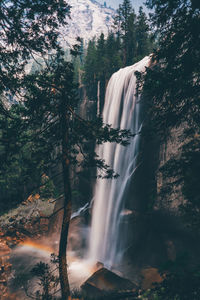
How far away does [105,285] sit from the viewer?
400 inches

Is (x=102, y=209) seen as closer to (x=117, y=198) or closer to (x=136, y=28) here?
(x=117, y=198)

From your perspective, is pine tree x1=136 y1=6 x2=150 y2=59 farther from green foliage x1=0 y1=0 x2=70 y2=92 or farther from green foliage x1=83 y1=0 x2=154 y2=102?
green foliage x1=0 y1=0 x2=70 y2=92

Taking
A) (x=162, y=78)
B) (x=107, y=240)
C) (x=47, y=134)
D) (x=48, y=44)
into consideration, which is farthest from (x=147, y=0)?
(x=107, y=240)

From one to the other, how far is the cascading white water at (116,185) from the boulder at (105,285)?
4.40 meters

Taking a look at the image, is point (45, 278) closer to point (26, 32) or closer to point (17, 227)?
point (26, 32)

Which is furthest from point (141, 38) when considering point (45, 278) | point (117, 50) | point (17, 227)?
point (45, 278)

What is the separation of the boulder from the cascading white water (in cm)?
440

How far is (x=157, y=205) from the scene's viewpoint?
547 inches

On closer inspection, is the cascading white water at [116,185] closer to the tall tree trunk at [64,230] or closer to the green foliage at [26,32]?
the tall tree trunk at [64,230]

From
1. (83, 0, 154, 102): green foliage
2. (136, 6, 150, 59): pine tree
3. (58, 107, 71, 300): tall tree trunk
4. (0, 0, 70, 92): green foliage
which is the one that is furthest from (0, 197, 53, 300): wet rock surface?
(136, 6, 150, 59): pine tree

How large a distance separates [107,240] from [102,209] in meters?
2.85

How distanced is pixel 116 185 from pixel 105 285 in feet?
28.6

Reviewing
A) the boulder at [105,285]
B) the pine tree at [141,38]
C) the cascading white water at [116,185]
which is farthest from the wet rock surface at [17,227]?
the pine tree at [141,38]

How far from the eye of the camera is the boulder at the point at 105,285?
32.3ft
